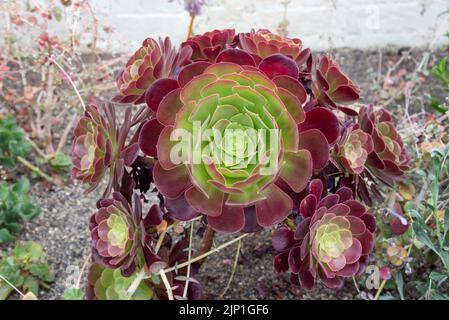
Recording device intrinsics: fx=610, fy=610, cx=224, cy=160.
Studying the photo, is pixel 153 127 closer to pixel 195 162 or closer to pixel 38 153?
pixel 195 162

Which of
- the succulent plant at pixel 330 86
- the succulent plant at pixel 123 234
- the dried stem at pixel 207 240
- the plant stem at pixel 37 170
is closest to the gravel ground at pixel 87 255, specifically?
the plant stem at pixel 37 170

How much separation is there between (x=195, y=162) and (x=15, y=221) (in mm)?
1019

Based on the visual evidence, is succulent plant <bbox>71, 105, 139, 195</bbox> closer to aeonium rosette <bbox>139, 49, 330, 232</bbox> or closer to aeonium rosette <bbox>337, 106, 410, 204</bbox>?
aeonium rosette <bbox>139, 49, 330, 232</bbox>

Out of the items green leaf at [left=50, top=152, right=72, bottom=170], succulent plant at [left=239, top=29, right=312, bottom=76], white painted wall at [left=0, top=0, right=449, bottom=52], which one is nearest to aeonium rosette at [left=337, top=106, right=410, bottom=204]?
succulent plant at [left=239, top=29, right=312, bottom=76]

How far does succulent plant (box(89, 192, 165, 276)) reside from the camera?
1.06m

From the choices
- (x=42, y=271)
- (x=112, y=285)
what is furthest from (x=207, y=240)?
(x=42, y=271)

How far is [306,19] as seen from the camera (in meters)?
2.73

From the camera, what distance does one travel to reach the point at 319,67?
1078 millimetres

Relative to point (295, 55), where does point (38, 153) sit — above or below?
below

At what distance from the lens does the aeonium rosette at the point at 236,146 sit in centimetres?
87

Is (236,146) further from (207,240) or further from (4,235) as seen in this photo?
(4,235)

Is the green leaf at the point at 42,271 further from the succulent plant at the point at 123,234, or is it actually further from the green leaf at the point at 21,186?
the succulent plant at the point at 123,234

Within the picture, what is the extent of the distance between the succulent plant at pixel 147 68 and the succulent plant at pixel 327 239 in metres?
0.31

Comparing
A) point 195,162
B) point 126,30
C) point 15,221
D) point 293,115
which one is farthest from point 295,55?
point 126,30
